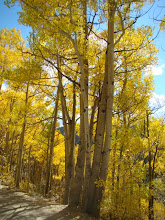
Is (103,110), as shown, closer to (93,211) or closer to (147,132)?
(93,211)

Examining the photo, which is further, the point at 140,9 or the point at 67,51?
the point at 67,51

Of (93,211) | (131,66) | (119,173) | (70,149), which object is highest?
(131,66)

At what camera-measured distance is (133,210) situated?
4.28 m

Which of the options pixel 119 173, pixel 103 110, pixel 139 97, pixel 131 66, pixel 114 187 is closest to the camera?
pixel 114 187

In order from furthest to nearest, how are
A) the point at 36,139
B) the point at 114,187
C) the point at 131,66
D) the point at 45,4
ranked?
the point at 36,139 → the point at 131,66 → the point at 114,187 → the point at 45,4

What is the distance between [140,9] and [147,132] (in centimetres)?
510

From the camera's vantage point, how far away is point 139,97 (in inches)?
250

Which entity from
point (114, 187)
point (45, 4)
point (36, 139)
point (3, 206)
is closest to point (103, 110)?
point (114, 187)

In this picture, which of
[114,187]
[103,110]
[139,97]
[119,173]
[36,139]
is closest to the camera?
[114,187]

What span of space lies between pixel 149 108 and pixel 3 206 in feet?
20.0

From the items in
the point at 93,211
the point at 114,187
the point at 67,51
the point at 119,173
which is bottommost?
the point at 93,211

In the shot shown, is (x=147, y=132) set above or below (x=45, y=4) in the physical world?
below

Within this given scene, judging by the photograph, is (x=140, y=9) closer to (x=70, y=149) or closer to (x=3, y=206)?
(x=70, y=149)

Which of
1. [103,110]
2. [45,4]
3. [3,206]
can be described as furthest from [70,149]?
→ [45,4]
